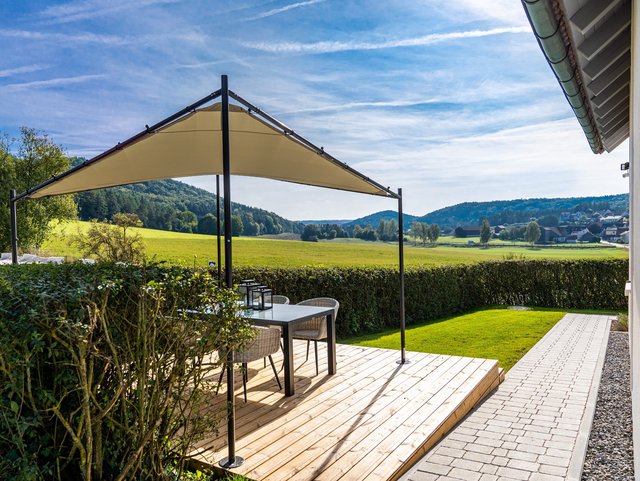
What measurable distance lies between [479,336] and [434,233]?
1367 centimetres

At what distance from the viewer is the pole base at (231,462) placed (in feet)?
10.1

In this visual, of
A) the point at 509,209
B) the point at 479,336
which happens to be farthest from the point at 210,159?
the point at 509,209

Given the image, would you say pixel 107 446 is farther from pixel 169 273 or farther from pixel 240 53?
pixel 240 53

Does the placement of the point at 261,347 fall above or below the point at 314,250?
below

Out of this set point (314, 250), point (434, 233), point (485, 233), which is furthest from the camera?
point (434, 233)

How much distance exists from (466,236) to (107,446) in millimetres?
21719

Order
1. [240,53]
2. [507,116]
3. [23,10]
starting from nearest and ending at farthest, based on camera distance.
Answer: [240,53] < [23,10] < [507,116]

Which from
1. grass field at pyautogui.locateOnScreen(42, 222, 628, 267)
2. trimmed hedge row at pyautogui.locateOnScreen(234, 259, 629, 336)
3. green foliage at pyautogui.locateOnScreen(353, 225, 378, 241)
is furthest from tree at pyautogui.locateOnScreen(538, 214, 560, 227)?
green foliage at pyautogui.locateOnScreen(353, 225, 378, 241)

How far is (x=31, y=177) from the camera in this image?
1786cm

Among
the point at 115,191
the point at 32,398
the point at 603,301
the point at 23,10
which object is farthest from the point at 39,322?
the point at 115,191

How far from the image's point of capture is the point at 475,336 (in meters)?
9.16

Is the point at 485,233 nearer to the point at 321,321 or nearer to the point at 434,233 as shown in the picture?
the point at 434,233

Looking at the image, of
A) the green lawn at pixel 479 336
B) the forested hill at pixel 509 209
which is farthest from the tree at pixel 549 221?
the green lawn at pixel 479 336

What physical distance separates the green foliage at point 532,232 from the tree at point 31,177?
18.9 meters
